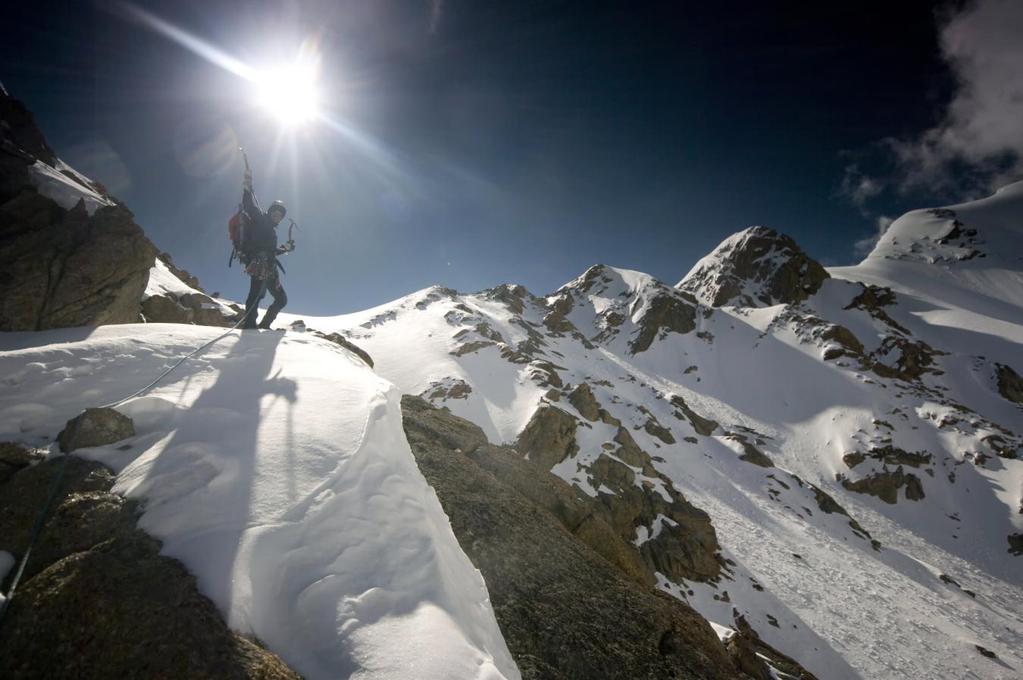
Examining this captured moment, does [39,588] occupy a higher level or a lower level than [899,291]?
lower

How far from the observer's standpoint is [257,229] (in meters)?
9.89

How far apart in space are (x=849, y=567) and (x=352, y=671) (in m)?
39.6

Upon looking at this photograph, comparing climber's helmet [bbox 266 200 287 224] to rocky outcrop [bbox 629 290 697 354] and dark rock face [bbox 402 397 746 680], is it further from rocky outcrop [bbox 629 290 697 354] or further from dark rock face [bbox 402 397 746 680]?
rocky outcrop [bbox 629 290 697 354]

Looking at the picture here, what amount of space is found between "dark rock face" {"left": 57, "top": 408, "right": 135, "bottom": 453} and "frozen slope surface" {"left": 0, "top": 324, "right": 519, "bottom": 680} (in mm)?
144

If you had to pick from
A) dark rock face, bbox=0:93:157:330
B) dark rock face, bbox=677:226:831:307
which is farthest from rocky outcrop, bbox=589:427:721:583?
dark rock face, bbox=677:226:831:307

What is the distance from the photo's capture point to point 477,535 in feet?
17.5

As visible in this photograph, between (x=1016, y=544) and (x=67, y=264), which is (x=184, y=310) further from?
(x=1016, y=544)

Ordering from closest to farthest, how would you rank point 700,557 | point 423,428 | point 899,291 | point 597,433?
point 423,428
point 700,557
point 597,433
point 899,291

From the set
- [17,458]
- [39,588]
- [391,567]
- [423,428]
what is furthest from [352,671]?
[423,428]

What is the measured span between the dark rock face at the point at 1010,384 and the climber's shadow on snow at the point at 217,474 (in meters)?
95.8

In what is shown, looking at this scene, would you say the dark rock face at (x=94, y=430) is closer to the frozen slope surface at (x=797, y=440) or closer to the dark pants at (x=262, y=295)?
the dark pants at (x=262, y=295)

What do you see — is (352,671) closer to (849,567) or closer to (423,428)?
(423,428)

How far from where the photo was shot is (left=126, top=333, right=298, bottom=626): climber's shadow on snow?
2.96 meters

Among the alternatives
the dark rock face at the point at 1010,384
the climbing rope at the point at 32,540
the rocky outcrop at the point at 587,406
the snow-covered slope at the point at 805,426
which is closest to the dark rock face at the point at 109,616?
the climbing rope at the point at 32,540
